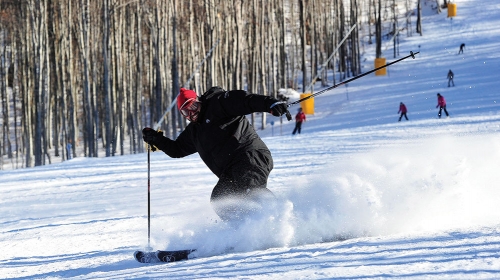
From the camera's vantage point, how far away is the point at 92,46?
3456 centimetres

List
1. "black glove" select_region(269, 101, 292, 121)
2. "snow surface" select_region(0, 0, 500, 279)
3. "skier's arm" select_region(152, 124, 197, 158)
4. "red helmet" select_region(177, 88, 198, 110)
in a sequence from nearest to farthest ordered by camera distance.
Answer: "snow surface" select_region(0, 0, 500, 279), "black glove" select_region(269, 101, 292, 121), "red helmet" select_region(177, 88, 198, 110), "skier's arm" select_region(152, 124, 197, 158)

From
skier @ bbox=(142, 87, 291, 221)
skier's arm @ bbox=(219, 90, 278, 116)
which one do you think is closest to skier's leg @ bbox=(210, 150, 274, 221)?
skier @ bbox=(142, 87, 291, 221)

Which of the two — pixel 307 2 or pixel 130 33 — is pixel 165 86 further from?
pixel 307 2

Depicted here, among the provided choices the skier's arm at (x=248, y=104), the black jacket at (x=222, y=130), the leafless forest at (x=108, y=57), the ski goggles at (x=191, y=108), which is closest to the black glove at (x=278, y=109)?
the skier's arm at (x=248, y=104)

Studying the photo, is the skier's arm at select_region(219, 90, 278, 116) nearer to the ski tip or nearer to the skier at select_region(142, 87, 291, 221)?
the skier at select_region(142, 87, 291, 221)

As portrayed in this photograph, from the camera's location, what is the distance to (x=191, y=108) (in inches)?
235

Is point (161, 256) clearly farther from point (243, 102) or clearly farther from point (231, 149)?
point (243, 102)

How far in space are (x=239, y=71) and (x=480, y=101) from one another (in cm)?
1206

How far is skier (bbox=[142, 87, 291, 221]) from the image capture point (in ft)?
18.9

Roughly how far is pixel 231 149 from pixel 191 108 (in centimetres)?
50

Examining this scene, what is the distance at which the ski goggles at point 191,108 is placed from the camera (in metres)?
5.96

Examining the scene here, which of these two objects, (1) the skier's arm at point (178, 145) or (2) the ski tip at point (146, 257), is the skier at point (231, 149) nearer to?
(1) the skier's arm at point (178, 145)

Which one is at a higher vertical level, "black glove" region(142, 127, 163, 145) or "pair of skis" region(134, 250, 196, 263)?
"black glove" region(142, 127, 163, 145)

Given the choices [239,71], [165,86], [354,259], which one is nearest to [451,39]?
[239,71]
